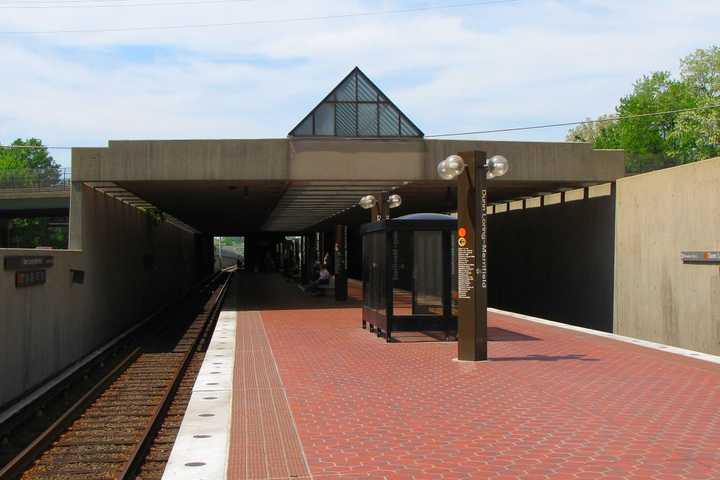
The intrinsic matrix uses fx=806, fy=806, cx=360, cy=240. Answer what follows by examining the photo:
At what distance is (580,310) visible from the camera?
81.6 ft

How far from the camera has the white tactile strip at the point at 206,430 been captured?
6.18 m

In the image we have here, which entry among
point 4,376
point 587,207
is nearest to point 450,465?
point 4,376

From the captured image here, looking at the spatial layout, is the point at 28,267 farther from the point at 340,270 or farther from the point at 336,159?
the point at 340,270

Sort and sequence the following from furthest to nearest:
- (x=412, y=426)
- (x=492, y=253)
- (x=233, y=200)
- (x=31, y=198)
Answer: (x=31, y=198)
(x=492, y=253)
(x=233, y=200)
(x=412, y=426)

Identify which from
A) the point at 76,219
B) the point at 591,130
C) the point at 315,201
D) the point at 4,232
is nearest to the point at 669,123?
the point at 591,130

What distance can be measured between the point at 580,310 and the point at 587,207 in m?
3.20

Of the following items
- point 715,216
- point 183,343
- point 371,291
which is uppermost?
point 715,216

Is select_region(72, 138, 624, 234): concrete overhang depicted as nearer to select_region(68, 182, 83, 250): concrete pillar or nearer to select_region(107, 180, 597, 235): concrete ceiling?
select_region(107, 180, 597, 235): concrete ceiling

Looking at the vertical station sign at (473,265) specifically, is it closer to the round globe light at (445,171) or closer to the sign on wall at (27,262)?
the round globe light at (445,171)

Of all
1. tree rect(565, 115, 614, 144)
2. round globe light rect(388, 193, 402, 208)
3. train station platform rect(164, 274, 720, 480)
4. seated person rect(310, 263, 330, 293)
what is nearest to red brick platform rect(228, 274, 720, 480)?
train station platform rect(164, 274, 720, 480)

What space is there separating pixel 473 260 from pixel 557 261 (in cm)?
1556

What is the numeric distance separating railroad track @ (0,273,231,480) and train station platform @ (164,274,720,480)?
782 millimetres

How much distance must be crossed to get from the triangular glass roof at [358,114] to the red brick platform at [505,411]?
49.5 ft

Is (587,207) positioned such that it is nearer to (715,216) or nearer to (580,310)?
(580,310)
